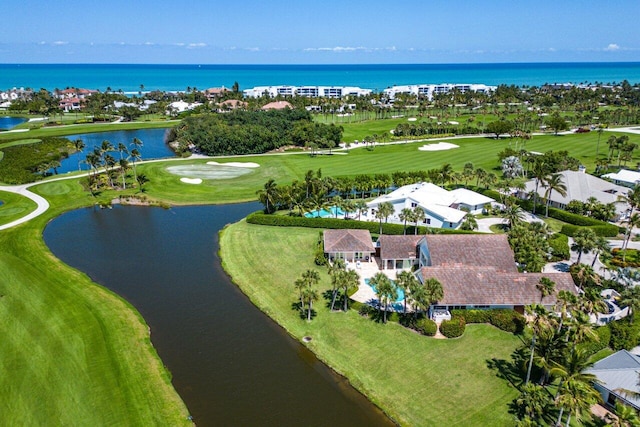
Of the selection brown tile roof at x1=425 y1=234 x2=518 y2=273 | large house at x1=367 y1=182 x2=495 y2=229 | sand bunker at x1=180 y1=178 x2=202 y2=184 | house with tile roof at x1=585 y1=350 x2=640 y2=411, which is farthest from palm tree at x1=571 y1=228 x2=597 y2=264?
sand bunker at x1=180 y1=178 x2=202 y2=184

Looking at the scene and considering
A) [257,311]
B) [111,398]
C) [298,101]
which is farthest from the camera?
Answer: [298,101]

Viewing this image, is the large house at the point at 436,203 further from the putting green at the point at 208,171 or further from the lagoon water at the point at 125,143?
the lagoon water at the point at 125,143

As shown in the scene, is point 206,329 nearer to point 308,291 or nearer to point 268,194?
point 308,291

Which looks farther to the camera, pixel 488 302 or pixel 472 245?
pixel 472 245

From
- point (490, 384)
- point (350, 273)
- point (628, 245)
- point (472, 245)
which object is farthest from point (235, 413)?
point (628, 245)

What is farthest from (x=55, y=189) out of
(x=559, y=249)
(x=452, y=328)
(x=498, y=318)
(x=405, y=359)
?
(x=559, y=249)

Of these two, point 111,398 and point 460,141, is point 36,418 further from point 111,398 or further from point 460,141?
point 460,141

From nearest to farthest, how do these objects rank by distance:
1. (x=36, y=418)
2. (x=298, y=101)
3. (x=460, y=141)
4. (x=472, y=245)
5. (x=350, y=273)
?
(x=36, y=418) → (x=350, y=273) → (x=472, y=245) → (x=460, y=141) → (x=298, y=101)

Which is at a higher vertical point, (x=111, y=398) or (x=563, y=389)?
(x=563, y=389)
